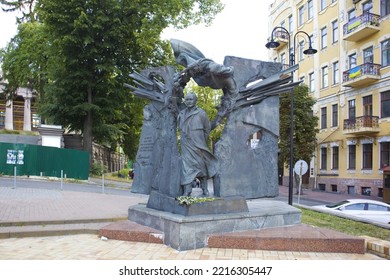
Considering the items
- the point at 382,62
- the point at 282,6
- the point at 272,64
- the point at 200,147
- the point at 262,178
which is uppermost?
the point at 282,6

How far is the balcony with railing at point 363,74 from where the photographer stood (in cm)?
2625

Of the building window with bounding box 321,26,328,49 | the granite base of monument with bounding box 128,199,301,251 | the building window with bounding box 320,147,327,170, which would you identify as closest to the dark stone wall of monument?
the granite base of monument with bounding box 128,199,301,251

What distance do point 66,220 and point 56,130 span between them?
54.1 ft

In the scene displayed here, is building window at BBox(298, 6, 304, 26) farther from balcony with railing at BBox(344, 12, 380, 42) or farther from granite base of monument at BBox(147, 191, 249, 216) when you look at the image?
granite base of monument at BBox(147, 191, 249, 216)

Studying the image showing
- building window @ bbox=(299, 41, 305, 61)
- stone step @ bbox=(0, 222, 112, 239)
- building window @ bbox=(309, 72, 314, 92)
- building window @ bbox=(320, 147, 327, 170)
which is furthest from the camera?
building window @ bbox=(299, 41, 305, 61)

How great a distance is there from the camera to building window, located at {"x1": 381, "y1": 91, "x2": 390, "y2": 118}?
1012 inches

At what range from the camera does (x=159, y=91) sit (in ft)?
30.8

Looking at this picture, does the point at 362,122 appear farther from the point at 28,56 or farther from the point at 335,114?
the point at 28,56

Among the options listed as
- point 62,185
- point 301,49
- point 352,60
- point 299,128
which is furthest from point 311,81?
point 62,185

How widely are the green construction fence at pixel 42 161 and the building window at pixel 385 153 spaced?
1963 cm

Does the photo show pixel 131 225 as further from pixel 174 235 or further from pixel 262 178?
pixel 262 178

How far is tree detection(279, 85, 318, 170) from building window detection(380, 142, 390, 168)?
4.73 m

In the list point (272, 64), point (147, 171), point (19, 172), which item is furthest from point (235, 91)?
point (19, 172)

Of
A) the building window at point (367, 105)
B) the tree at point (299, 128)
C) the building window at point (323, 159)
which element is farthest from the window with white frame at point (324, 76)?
the building window at point (323, 159)
